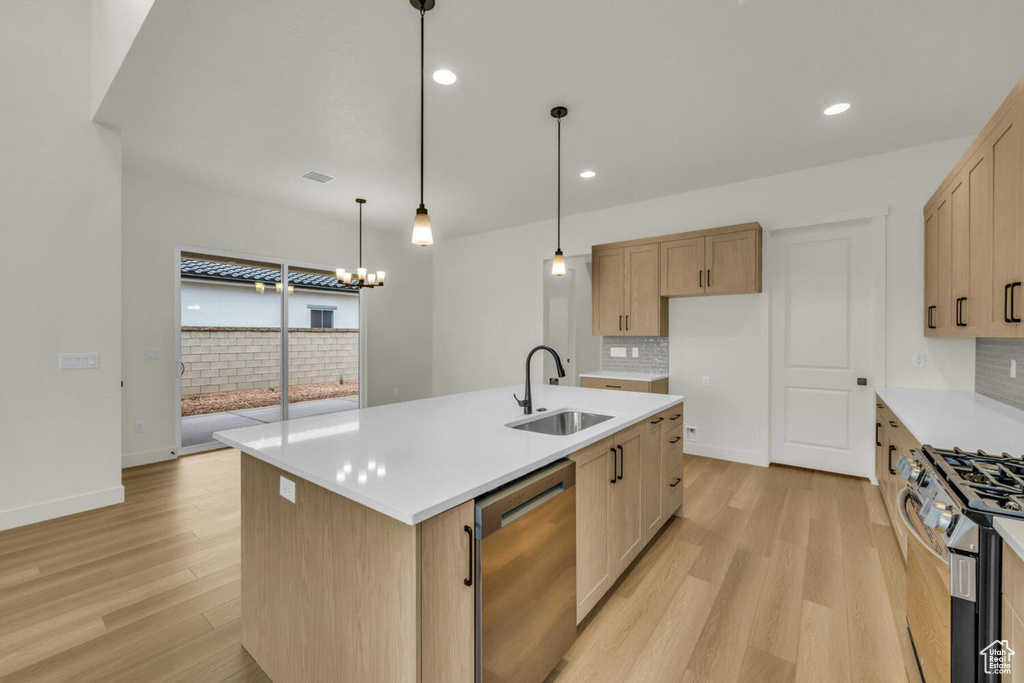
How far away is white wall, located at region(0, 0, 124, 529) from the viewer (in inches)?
112

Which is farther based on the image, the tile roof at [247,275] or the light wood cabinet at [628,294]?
the tile roof at [247,275]

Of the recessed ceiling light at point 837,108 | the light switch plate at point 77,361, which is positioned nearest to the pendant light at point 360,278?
the light switch plate at point 77,361

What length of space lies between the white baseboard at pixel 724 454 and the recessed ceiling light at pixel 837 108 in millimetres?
2968

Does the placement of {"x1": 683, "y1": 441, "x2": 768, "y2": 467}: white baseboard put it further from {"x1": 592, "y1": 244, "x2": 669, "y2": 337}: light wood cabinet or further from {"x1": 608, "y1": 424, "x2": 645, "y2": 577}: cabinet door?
{"x1": 608, "y1": 424, "x2": 645, "y2": 577}: cabinet door

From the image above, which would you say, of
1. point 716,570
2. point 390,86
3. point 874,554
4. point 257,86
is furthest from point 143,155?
point 874,554

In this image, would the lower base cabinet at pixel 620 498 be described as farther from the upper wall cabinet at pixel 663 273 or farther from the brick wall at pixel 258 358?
the brick wall at pixel 258 358

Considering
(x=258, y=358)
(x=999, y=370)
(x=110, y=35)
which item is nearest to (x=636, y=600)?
(x=999, y=370)

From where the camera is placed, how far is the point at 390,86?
8.64 ft

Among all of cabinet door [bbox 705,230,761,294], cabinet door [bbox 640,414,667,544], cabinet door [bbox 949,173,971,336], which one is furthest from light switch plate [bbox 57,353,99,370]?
cabinet door [bbox 949,173,971,336]

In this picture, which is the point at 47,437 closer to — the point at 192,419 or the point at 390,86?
the point at 192,419

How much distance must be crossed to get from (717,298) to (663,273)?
61 centimetres

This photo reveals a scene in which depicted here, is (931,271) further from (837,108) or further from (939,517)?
(939,517)

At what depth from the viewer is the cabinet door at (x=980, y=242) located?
206cm

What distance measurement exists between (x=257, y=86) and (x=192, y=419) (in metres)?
3.82
